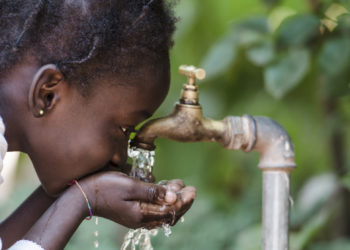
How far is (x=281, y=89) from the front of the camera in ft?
4.51

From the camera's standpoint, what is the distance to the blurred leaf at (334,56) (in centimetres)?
136

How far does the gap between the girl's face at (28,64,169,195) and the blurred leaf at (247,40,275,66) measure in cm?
41

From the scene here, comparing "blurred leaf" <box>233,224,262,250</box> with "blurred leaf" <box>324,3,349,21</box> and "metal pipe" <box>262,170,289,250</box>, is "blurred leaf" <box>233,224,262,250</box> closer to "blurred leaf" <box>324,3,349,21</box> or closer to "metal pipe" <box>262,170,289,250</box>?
"metal pipe" <box>262,170,289,250</box>

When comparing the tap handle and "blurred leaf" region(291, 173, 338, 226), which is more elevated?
the tap handle

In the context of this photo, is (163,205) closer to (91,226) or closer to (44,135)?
(44,135)

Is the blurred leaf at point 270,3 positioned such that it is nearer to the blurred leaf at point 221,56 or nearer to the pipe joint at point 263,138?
the blurred leaf at point 221,56

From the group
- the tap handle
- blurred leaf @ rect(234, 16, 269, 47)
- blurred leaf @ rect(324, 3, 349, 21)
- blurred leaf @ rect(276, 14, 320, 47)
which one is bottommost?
the tap handle

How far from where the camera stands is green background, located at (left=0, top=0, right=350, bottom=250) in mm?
1428

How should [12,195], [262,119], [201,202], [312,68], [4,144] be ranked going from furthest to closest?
[12,195], [201,202], [312,68], [262,119], [4,144]

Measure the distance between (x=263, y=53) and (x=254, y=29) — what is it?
0.34ft

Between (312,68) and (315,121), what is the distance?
203mm

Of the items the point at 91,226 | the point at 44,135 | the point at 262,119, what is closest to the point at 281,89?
the point at 262,119

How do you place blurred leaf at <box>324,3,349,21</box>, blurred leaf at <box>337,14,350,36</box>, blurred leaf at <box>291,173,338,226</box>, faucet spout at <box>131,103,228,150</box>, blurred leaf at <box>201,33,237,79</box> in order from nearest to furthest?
faucet spout at <box>131,103,228,150</box>
blurred leaf at <box>337,14,350,36</box>
blurred leaf at <box>324,3,349,21</box>
blurred leaf at <box>201,33,237,79</box>
blurred leaf at <box>291,173,338,226</box>

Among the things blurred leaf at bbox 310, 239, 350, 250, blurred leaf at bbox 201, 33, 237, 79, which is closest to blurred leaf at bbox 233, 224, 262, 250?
blurred leaf at bbox 310, 239, 350, 250
